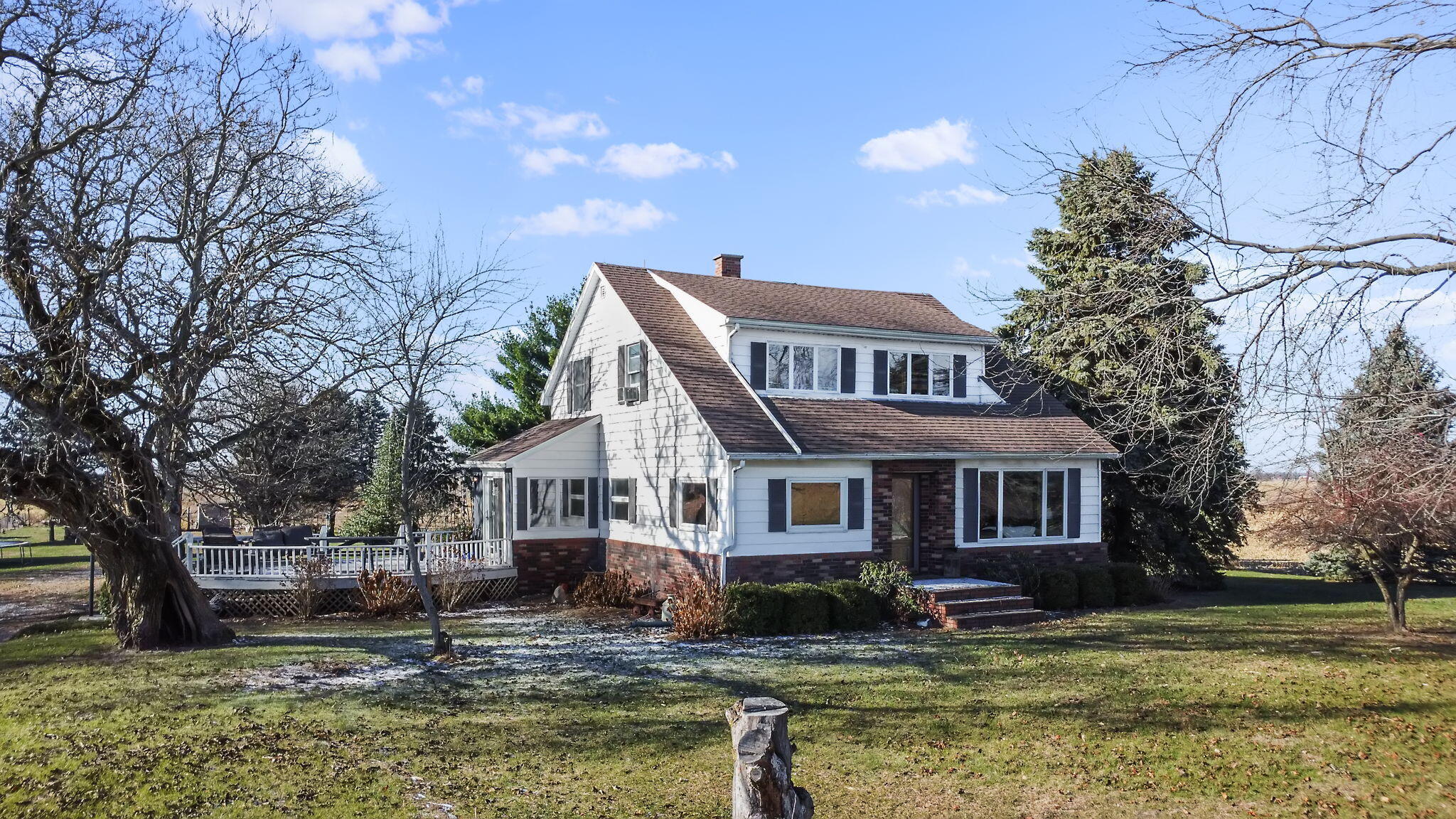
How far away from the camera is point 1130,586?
20.7 meters

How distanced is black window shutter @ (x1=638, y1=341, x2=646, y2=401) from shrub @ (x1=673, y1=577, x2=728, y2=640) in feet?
18.3

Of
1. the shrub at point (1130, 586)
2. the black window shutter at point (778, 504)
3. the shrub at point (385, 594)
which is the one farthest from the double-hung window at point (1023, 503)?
the shrub at point (385, 594)

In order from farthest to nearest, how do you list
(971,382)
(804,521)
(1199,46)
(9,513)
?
1. (971,382)
2. (804,521)
3. (9,513)
4. (1199,46)

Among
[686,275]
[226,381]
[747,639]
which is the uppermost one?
[686,275]

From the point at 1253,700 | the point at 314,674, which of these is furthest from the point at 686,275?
the point at 1253,700

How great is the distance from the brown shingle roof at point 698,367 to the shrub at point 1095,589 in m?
6.91

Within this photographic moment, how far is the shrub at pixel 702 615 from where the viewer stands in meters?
16.2

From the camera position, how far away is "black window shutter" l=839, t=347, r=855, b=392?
21031mm

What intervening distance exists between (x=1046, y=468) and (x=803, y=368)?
5794mm

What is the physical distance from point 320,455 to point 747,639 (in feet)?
47.0

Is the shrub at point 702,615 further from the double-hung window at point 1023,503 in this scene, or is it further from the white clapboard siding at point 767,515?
the double-hung window at point 1023,503

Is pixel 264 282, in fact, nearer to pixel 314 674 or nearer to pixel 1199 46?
pixel 314 674

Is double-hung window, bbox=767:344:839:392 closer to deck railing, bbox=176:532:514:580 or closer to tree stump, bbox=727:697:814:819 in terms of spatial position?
deck railing, bbox=176:532:514:580

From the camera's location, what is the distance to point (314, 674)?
12938 millimetres
